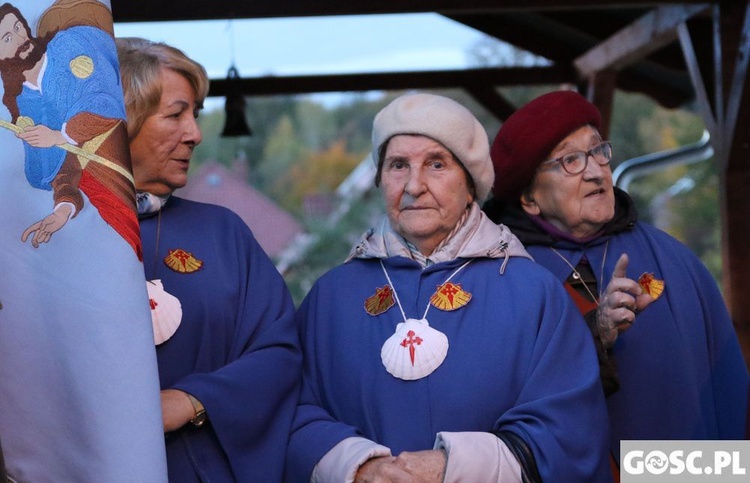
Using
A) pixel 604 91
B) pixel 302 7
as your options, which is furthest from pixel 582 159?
pixel 604 91

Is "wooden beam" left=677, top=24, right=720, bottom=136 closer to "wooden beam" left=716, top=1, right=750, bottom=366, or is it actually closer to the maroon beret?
"wooden beam" left=716, top=1, right=750, bottom=366

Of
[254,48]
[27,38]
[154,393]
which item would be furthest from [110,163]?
[254,48]

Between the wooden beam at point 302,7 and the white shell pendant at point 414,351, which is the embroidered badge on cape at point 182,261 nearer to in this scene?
the white shell pendant at point 414,351

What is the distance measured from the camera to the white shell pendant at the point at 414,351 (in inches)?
113

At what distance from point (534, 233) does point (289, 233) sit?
18599 mm

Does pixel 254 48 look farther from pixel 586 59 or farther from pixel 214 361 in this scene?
pixel 214 361

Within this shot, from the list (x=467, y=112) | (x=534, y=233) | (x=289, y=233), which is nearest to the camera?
(x=467, y=112)

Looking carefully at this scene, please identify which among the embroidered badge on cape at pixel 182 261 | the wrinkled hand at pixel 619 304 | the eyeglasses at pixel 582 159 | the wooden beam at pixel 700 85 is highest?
the wooden beam at pixel 700 85

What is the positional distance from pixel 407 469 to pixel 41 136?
1.17 m

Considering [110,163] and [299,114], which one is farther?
[299,114]

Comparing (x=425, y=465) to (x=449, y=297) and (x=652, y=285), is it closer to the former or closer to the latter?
(x=449, y=297)

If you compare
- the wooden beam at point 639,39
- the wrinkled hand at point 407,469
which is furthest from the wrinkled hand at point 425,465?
the wooden beam at point 639,39

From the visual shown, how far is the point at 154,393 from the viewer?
7.23 feet

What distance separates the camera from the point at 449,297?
298 cm
